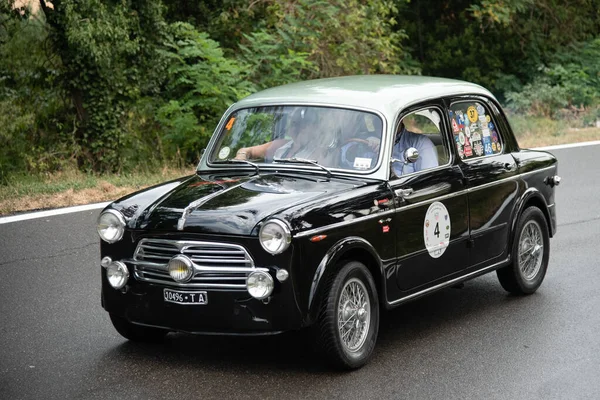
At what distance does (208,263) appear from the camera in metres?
6.12

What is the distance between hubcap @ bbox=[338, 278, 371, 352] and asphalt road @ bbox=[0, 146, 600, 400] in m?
0.20

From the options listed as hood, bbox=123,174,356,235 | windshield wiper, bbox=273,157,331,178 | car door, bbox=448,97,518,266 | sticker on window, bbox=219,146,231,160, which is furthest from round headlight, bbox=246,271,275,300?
car door, bbox=448,97,518,266

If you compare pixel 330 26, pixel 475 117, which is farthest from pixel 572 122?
pixel 475 117

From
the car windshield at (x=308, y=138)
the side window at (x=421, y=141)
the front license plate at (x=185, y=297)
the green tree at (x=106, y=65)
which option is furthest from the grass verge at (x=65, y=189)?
the front license plate at (x=185, y=297)

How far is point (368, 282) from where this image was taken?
656 cm

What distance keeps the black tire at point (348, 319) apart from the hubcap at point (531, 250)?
2240 mm

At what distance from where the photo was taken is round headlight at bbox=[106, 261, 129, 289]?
6406 millimetres

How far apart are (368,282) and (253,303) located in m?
0.89

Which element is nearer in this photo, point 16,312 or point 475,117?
point 16,312

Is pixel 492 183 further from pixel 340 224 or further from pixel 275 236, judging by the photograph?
pixel 275 236

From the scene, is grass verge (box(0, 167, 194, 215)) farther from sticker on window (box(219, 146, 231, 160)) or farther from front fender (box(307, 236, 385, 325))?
front fender (box(307, 236, 385, 325))

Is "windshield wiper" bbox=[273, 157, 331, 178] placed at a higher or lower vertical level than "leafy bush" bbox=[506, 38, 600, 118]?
higher

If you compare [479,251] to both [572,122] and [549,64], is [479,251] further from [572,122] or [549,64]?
[549,64]

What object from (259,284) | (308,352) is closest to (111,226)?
(259,284)
